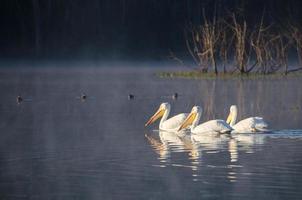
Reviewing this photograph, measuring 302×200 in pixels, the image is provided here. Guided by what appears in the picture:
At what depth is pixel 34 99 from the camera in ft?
78.0

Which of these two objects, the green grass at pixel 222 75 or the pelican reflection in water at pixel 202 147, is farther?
the green grass at pixel 222 75

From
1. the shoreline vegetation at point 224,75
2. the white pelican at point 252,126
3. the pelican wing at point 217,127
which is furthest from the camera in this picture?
the shoreline vegetation at point 224,75

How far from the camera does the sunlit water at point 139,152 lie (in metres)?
10.3

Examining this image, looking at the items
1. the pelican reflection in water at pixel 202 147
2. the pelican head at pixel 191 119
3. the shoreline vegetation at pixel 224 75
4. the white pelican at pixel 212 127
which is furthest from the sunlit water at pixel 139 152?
the shoreline vegetation at pixel 224 75

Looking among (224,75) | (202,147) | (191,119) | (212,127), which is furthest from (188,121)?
(224,75)

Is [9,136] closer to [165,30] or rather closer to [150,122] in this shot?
[150,122]

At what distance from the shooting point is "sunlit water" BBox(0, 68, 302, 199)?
10273 mm

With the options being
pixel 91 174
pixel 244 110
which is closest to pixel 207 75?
pixel 244 110

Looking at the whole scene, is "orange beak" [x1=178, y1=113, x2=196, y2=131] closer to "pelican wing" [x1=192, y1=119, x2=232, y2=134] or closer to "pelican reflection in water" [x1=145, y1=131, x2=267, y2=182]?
"pelican reflection in water" [x1=145, y1=131, x2=267, y2=182]

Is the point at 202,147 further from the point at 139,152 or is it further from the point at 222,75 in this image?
the point at 222,75

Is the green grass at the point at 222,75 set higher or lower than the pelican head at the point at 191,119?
higher

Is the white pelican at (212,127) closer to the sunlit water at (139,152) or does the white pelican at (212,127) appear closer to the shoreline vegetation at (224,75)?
the sunlit water at (139,152)

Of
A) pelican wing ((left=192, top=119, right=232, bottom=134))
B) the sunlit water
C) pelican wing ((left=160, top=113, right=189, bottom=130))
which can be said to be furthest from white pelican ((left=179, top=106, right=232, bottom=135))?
pelican wing ((left=160, top=113, right=189, bottom=130))

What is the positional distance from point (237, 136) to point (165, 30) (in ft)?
156
